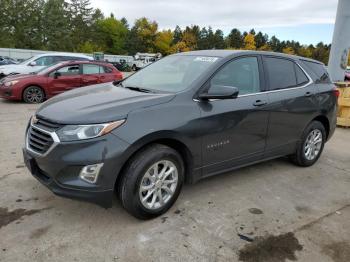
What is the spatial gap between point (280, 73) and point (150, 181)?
2453mm

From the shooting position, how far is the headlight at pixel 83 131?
297 centimetres

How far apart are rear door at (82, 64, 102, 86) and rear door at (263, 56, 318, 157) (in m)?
7.79

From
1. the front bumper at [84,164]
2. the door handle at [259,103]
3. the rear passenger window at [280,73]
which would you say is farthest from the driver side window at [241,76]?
the front bumper at [84,164]

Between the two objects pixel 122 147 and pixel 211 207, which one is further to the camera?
pixel 211 207

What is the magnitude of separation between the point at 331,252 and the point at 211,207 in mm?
1243

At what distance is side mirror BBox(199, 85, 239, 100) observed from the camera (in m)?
3.51

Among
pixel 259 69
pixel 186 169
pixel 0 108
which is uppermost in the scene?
pixel 259 69

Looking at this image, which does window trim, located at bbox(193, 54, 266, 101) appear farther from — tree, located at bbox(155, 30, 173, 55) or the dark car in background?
tree, located at bbox(155, 30, 173, 55)

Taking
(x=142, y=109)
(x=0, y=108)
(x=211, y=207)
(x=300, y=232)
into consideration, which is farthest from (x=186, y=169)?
(x=0, y=108)

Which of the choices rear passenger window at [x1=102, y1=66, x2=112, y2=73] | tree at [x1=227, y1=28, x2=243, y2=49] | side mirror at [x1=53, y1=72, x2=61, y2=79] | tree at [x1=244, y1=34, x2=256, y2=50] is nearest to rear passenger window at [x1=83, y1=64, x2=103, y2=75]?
rear passenger window at [x1=102, y1=66, x2=112, y2=73]

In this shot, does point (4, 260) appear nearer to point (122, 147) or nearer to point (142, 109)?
point (122, 147)

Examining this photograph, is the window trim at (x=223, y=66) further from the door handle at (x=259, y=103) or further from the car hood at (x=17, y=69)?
the car hood at (x=17, y=69)

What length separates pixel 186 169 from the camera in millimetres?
3680

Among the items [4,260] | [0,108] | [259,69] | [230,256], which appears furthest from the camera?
[0,108]
